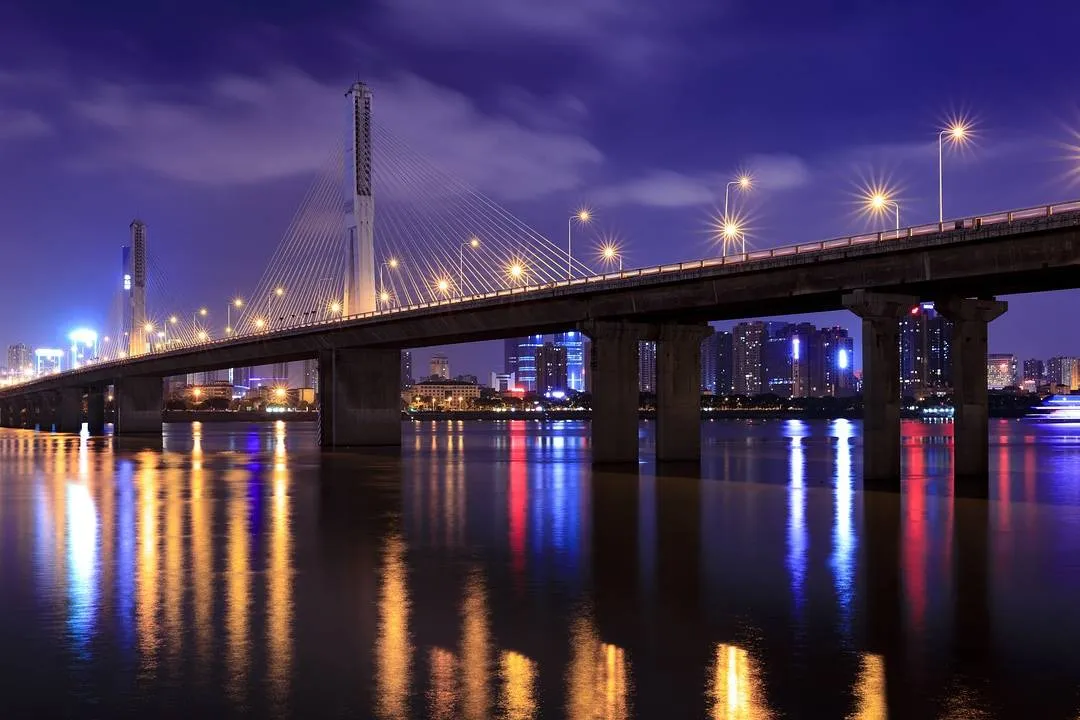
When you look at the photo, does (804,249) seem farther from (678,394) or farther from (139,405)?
(139,405)

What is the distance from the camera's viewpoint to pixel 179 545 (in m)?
27.3

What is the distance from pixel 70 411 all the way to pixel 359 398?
10375 centimetres

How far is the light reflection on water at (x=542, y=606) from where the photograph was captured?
13164 mm

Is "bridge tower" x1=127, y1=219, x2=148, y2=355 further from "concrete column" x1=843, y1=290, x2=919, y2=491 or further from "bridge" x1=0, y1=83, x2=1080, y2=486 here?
"concrete column" x1=843, y1=290, x2=919, y2=491

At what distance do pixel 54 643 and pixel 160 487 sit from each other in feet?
108

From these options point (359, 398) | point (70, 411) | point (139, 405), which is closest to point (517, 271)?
point (359, 398)

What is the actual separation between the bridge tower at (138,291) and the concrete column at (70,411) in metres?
13.0

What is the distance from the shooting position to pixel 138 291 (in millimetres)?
177375

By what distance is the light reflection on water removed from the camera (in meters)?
13.2

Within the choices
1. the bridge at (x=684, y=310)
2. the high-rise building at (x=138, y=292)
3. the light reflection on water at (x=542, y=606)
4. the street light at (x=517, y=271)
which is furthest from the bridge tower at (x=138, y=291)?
the light reflection on water at (x=542, y=606)

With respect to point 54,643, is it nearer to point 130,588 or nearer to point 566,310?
point 130,588

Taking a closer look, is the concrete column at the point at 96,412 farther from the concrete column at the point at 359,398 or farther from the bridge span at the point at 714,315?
the concrete column at the point at 359,398

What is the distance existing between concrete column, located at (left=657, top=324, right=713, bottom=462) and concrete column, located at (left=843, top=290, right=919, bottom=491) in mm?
16968

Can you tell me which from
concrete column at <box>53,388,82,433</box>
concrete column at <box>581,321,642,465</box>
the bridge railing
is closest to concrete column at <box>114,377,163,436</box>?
concrete column at <box>53,388,82,433</box>
